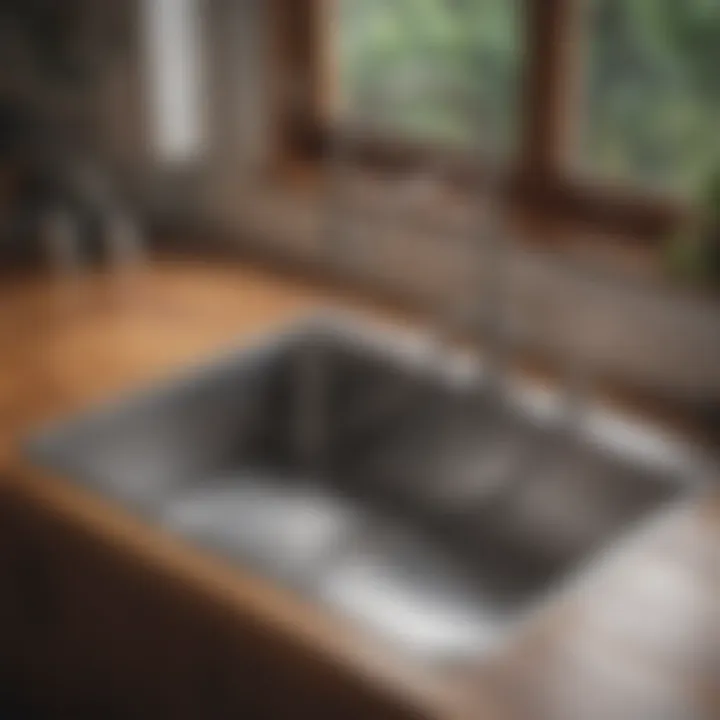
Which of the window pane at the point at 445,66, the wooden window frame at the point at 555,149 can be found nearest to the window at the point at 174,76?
the wooden window frame at the point at 555,149

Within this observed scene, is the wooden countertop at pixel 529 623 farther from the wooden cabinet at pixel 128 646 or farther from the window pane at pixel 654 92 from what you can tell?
the window pane at pixel 654 92

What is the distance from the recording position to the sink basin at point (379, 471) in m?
1.45

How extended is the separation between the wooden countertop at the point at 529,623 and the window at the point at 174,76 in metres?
0.39

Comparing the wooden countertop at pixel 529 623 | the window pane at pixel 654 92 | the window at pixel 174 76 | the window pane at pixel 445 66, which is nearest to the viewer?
the wooden countertop at pixel 529 623

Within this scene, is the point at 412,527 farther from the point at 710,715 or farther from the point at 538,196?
the point at 710,715

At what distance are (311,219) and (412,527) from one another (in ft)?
1.82

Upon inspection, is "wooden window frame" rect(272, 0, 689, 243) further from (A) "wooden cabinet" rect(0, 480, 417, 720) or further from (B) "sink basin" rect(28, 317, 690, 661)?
(A) "wooden cabinet" rect(0, 480, 417, 720)

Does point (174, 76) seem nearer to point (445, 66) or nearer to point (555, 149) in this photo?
point (445, 66)

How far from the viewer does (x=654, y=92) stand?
5.47ft

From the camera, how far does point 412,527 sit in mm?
1623

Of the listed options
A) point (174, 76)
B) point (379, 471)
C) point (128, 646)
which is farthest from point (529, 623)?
point (174, 76)

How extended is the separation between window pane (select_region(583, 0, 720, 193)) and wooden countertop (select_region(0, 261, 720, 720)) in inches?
20.4

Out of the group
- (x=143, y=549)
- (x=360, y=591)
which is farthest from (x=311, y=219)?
(x=143, y=549)

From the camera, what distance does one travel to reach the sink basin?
145 cm
